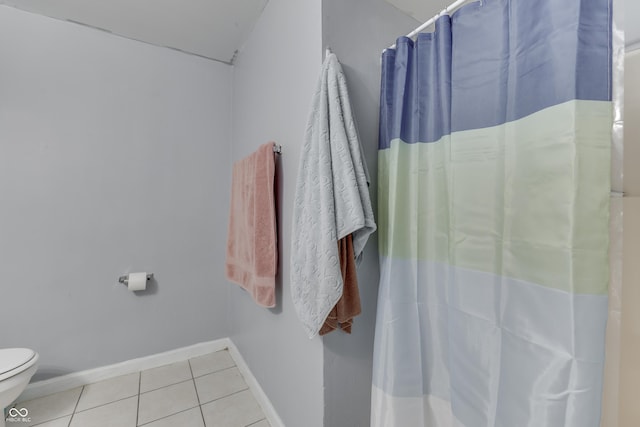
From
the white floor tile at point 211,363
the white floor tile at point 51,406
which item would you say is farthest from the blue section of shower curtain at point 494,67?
the white floor tile at point 51,406

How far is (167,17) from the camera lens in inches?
60.9

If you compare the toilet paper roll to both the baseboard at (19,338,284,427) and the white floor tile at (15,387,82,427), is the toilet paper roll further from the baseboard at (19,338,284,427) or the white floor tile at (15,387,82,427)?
the white floor tile at (15,387,82,427)

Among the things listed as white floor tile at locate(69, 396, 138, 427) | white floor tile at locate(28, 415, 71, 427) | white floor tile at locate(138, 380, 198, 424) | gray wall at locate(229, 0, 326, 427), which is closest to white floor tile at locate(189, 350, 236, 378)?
white floor tile at locate(138, 380, 198, 424)

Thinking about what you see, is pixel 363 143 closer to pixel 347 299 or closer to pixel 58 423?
pixel 347 299

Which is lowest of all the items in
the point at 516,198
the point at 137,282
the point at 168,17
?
the point at 137,282

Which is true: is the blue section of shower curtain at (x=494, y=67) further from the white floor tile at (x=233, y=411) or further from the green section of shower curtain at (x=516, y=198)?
the white floor tile at (x=233, y=411)

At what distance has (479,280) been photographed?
0.74m

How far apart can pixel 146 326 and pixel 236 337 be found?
0.62 metres

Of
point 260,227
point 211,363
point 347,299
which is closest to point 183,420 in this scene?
point 211,363

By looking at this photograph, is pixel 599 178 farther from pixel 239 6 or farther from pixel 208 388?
pixel 208 388

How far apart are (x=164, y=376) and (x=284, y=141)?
5.72ft

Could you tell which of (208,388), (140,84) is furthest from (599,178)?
(140,84)

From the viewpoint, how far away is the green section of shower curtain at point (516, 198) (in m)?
0.55

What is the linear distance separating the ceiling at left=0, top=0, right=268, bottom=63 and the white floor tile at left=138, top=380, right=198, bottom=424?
2.24 meters
